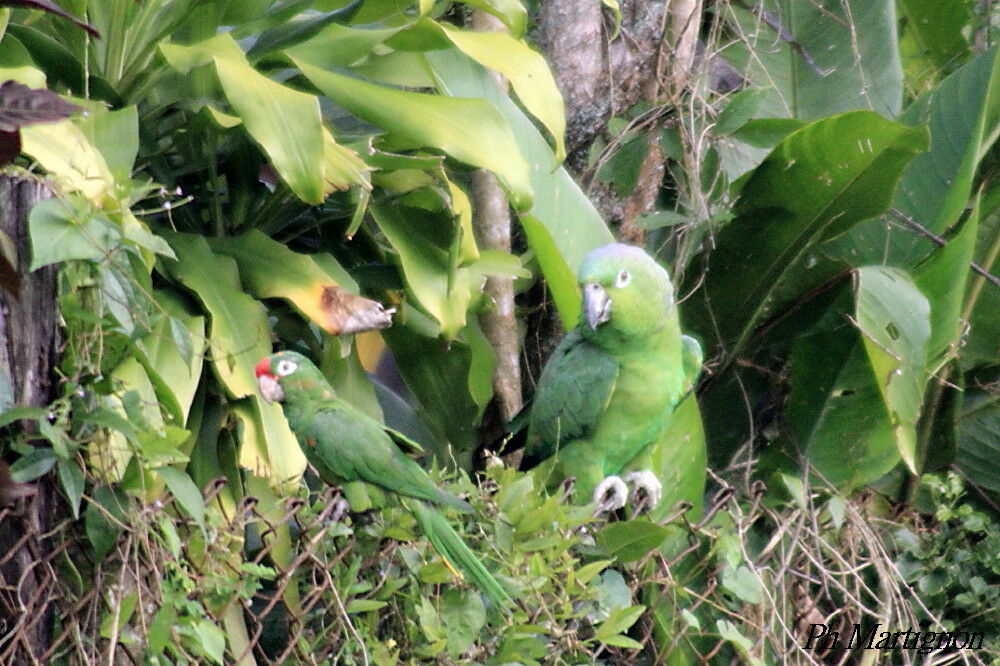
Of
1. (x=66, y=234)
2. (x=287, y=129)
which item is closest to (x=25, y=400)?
(x=66, y=234)

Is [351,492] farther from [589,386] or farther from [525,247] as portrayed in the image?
[525,247]

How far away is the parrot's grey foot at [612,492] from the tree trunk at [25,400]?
134 centimetres

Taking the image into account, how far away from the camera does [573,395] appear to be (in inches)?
102

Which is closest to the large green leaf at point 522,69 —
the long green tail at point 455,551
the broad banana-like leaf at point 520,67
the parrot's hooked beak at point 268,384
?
the broad banana-like leaf at point 520,67

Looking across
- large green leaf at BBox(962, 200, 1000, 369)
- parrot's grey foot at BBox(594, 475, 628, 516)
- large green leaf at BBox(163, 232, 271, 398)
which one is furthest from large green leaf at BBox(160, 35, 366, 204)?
large green leaf at BBox(962, 200, 1000, 369)

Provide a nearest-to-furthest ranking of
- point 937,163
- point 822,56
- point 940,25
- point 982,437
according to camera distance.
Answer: point 937,163, point 982,437, point 822,56, point 940,25

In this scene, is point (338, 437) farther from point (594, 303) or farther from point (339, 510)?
point (594, 303)

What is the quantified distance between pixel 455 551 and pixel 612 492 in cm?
81

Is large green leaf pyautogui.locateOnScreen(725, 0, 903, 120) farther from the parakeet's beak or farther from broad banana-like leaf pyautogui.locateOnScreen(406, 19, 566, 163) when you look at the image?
the parakeet's beak

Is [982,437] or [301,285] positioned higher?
[301,285]

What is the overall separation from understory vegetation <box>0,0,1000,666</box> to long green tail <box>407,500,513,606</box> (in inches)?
1.2

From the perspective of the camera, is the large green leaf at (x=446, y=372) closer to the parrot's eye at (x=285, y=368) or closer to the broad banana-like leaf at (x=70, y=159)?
the parrot's eye at (x=285, y=368)

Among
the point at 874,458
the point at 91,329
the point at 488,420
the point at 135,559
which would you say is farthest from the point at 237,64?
the point at 874,458

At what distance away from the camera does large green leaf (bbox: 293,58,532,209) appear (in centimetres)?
239
